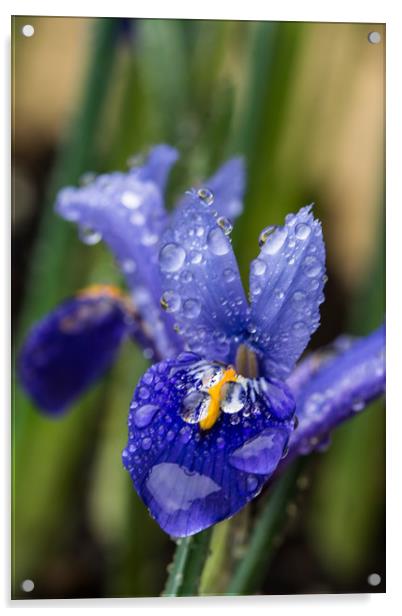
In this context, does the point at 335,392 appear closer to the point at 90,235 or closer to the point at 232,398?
the point at 232,398

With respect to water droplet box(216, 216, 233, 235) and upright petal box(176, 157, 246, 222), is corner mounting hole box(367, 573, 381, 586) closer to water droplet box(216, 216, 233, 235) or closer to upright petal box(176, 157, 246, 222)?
upright petal box(176, 157, 246, 222)

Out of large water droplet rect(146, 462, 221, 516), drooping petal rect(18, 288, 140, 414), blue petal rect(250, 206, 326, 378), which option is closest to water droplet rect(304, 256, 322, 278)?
blue petal rect(250, 206, 326, 378)

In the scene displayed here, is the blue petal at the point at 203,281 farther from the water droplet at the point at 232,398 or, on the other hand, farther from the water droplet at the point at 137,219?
the water droplet at the point at 137,219

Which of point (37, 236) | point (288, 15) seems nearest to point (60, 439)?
point (37, 236)
